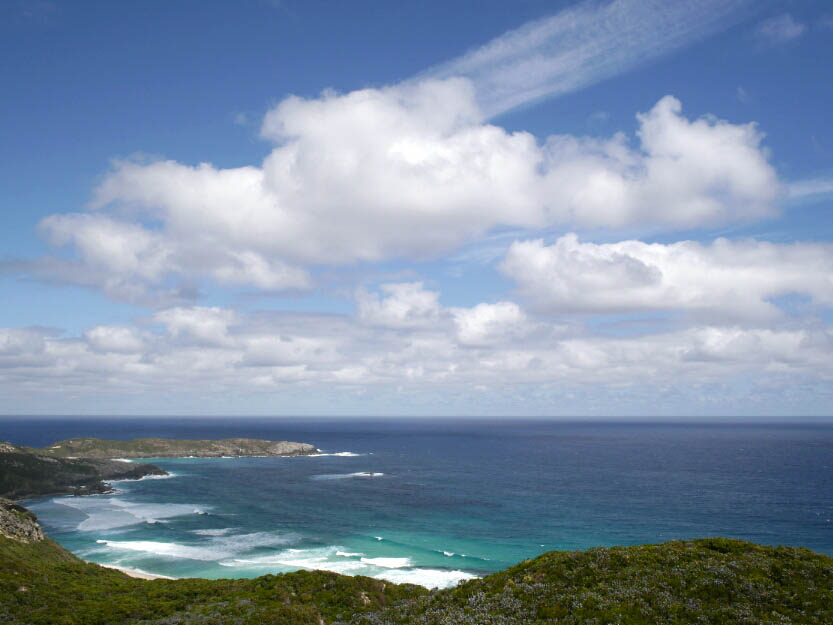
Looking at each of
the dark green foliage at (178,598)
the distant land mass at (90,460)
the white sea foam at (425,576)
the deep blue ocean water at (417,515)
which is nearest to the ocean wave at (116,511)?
the deep blue ocean water at (417,515)

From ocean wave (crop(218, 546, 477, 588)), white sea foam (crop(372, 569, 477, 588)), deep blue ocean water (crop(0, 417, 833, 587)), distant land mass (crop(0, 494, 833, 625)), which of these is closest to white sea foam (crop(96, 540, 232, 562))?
deep blue ocean water (crop(0, 417, 833, 587))

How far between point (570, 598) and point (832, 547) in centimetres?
6320

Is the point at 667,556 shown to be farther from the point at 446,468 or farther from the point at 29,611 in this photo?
the point at 446,468

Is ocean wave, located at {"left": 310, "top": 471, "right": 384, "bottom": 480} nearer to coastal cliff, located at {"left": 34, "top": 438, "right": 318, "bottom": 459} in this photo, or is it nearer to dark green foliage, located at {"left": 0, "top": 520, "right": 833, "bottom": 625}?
coastal cliff, located at {"left": 34, "top": 438, "right": 318, "bottom": 459}

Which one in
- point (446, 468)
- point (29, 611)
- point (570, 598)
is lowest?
point (446, 468)

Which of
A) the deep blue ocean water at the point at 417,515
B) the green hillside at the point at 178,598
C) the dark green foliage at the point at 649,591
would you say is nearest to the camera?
the dark green foliage at the point at 649,591

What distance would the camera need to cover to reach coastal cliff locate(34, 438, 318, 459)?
16150 cm

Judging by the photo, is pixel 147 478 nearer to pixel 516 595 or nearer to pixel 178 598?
pixel 178 598

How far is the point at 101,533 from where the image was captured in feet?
252

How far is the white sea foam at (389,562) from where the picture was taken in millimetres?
61188

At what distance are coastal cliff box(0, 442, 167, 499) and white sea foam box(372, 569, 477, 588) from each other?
87804mm

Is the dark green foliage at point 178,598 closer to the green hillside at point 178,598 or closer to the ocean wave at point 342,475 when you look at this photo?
the green hillside at point 178,598

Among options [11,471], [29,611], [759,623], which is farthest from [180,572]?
[11,471]

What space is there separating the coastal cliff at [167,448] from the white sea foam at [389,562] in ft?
436
